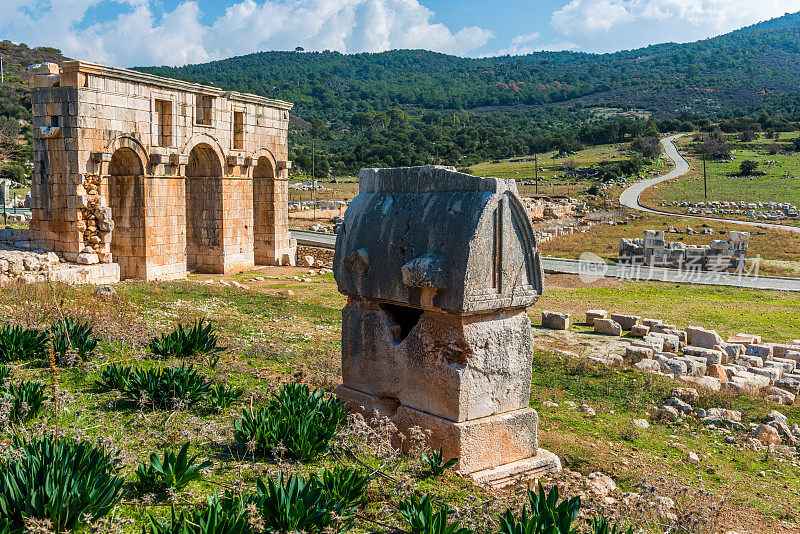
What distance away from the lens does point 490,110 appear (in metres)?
122

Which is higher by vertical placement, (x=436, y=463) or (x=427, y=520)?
(x=427, y=520)

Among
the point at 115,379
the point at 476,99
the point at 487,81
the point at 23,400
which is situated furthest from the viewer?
the point at 487,81

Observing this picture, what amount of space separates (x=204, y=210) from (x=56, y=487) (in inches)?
680

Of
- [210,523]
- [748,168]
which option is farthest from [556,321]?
[748,168]

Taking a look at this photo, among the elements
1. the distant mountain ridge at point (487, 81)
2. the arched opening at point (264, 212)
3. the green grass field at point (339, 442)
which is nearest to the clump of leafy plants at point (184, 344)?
the green grass field at point (339, 442)

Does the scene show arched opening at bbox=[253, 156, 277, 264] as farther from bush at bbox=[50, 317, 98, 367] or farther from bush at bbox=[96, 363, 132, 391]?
bush at bbox=[96, 363, 132, 391]

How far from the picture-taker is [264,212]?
73.8 ft

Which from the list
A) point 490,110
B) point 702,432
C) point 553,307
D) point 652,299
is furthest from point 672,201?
point 490,110

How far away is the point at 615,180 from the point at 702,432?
158 ft

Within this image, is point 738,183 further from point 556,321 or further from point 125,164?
point 125,164

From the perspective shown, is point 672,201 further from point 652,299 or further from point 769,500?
point 769,500

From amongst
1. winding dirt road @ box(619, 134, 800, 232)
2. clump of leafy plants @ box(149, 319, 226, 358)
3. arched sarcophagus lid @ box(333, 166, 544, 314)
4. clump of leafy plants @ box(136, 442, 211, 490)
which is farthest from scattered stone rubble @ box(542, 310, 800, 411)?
winding dirt road @ box(619, 134, 800, 232)

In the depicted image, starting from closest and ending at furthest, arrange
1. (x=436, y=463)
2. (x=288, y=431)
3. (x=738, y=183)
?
(x=288, y=431), (x=436, y=463), (x=738, y=183)

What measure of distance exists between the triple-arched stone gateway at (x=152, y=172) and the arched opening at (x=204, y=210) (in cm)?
3
